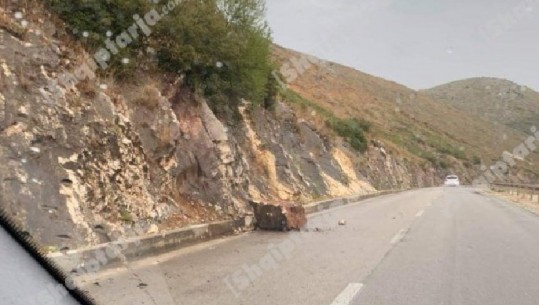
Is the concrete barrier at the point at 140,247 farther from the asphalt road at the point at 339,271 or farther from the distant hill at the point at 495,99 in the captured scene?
the distant hill at the point at 495,99

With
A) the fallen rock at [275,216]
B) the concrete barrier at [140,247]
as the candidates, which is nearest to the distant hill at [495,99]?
the fallen rock at [275,216]

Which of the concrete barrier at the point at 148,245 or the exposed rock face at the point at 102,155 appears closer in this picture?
the concrete barrier at the point at 148,245

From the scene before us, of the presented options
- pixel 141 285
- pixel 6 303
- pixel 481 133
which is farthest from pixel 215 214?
pixel 481 133

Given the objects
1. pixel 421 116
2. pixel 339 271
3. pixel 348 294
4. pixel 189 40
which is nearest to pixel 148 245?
pixel 339 271

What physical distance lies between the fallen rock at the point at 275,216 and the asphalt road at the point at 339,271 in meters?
0.75

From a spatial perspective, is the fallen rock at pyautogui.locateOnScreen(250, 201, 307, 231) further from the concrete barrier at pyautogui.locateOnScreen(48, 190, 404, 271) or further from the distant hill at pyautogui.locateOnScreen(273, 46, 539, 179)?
the distant hill at pyautogui.locateOnScreen(273, 46, 539, 179)

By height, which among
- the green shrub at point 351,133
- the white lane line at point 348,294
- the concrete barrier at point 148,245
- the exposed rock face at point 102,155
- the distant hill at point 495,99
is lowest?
the concrete barrier at point 148,245

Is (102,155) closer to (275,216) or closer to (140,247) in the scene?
(140,247)

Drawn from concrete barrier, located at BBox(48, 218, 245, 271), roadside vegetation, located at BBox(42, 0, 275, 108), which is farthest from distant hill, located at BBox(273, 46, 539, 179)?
concrete barrier, located at BBox(48, 218, 245, 271)

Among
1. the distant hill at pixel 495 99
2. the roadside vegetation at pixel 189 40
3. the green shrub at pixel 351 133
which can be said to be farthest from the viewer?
the distant hill at pixel 495 99

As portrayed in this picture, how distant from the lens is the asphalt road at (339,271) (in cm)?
684

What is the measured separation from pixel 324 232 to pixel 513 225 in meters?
5.68

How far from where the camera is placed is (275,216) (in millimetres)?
14414

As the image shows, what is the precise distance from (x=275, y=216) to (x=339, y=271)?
231 inches
